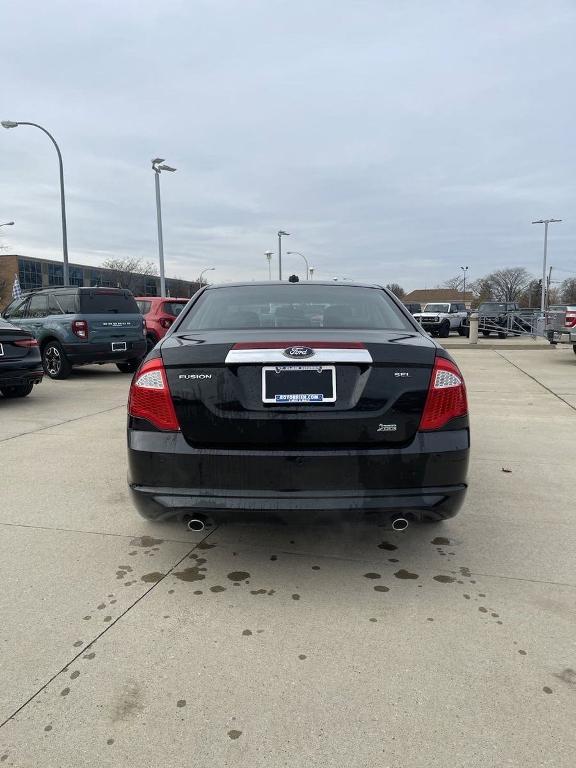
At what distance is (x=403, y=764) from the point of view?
1.79m

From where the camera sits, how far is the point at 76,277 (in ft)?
245

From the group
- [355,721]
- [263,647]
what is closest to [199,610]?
[263,647]

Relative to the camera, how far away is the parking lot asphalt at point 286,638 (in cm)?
189

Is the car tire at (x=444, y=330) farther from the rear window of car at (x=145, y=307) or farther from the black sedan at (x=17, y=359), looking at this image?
the black sedan at (x=17, y=359)

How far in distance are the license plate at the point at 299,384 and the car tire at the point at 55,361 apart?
8.85 meters

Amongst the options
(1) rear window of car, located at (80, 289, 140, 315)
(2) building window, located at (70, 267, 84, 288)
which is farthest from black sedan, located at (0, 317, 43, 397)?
(2) building window, located at (70, 267, 84, 288)

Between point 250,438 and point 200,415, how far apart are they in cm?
26

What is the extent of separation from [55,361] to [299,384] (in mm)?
9255

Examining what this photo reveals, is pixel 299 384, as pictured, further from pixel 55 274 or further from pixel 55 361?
pixel 55 274

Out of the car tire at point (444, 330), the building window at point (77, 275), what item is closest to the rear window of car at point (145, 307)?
the car tire at point (444, 330)

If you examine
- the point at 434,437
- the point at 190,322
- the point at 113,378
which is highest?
the point at 190,322

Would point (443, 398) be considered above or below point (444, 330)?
above

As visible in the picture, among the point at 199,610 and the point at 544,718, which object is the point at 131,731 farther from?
the point at 544,718

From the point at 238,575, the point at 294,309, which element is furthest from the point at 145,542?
the point at 294,309
